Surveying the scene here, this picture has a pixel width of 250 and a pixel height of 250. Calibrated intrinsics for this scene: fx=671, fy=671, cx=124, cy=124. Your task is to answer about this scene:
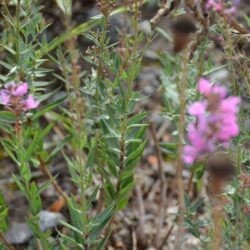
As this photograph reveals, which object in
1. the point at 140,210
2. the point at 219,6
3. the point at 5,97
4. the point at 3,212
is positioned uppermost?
the point at 219,6

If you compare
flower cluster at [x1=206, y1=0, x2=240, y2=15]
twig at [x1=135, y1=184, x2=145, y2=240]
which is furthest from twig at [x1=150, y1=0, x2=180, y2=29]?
twig at [x1=135, y1=184, x2=145, y2=240]

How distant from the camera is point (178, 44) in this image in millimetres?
2162

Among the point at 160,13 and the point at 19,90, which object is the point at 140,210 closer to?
the point at 160,13

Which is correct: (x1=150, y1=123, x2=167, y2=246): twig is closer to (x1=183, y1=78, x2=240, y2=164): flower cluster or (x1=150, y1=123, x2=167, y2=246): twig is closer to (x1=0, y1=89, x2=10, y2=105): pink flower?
(x1=0, y1=89, x2=10, y2=105): pink flower

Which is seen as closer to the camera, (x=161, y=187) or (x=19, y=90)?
(x=19, y=90)

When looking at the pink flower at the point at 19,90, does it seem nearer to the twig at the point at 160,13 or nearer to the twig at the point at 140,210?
the twig at the point at 160,13

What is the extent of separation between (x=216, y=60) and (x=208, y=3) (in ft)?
5.08

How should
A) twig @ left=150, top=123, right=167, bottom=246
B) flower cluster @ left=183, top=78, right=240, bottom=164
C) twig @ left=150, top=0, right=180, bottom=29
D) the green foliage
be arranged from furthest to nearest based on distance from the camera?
twig @ left=150, top=123, right=167, bottom=246 < the green foliage < twig @ left=150, top=0, right=180, bottom=29 < flower cluster @ left=183, top=78, right=240, bottom=164

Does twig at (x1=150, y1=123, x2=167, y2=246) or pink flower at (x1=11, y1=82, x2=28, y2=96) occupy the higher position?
pink flower at (x1=11, y1=82, x2=28, y2=96)

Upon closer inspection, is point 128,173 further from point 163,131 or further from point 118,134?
point 163,131

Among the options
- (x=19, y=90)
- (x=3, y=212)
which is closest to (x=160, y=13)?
(x=19, y=90)

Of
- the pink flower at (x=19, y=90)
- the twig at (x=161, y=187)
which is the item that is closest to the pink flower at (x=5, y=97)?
the pink flower at (x=19, y=90)

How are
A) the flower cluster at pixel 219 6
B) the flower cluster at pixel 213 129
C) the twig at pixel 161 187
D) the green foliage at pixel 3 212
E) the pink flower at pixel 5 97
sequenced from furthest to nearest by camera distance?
the twig at pixel 161 187 < the green foliage at pixel 3 212 < the pink flower at pixel 5 97 < the flower cluster at pixel 219 6 < the flower cluster at pixel 213 129

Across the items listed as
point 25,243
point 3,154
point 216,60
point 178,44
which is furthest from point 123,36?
point 216,60
